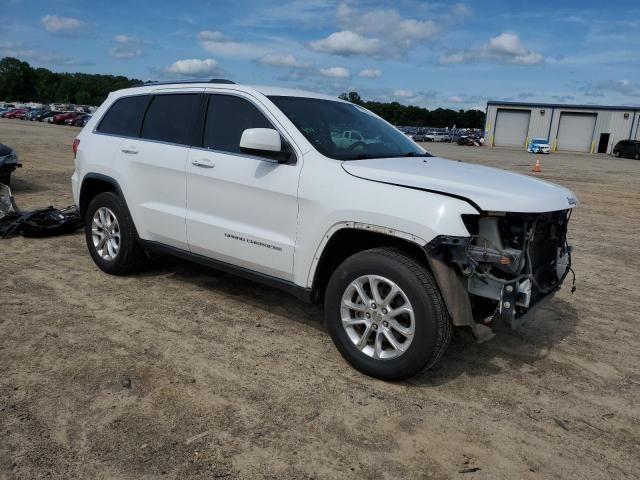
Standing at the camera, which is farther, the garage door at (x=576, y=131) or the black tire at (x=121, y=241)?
the garage door at (x=576, y=131)

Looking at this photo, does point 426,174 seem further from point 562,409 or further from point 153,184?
point 153,184

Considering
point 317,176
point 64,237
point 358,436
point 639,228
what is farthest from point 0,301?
point 639,228

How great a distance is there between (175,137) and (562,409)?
3692 mm

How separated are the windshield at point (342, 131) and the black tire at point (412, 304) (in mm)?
860

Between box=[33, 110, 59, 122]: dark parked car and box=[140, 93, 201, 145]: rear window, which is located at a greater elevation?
box=[140, 93, 201, 145]: rear window

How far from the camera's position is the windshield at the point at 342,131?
4.09m

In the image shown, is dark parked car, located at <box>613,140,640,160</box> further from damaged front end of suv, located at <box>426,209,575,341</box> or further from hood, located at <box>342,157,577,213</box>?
damaged front end of suv, located at <box>426,209,575,341</box>

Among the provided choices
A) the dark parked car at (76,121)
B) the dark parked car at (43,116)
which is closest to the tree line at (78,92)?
the dark parked car at (43,116)

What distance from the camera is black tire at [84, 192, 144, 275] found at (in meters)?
5.21

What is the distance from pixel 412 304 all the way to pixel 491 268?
568 millimetres

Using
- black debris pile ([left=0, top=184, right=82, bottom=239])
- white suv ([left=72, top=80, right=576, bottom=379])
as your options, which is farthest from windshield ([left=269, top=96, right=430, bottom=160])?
black debris pile ([left=0, top=184, right=82, bottom=239])

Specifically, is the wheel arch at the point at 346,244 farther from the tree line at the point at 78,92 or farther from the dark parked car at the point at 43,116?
the tree line at the point at 78,92

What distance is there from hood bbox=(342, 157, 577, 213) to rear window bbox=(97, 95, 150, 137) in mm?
2483

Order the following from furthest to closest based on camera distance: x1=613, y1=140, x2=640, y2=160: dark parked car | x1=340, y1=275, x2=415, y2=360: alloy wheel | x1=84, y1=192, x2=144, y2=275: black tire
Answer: x1=613, y1=140, x2=640, y2=160: dark parked car < x1=84, y1=192, x2=144, y2=275: black tire < x1=340, y1=275, x2=415, y2=360: alloy wheel
